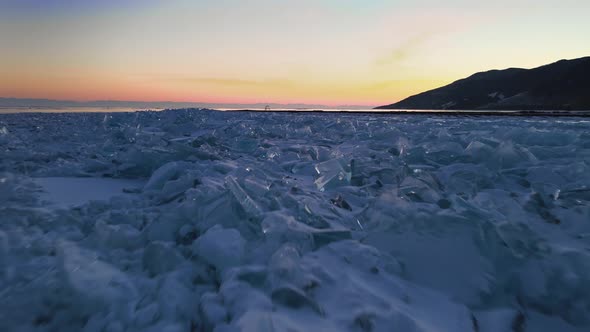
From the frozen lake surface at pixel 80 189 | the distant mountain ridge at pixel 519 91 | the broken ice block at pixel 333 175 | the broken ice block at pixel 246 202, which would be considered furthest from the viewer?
the distant mountain ridge at pixel 519 91

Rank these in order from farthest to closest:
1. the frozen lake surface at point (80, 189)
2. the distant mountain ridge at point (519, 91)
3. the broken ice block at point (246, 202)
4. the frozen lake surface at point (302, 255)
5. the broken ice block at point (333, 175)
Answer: the distant mountain ridge at point (519, 91) < the broken ice block at point (333, 175) < the frozen lake surface at point (80, 189) < the broken ice block at point (246, 202) < the frozen lake surface at point (302, 255)

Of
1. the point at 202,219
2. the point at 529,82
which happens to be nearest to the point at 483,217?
the point at 202,219

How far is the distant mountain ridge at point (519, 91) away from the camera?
51281 mm

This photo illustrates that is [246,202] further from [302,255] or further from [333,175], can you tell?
[333,175]

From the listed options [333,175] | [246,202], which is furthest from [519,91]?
[246,202]

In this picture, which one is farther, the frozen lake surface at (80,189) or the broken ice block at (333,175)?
the broken ice block at (333,175)

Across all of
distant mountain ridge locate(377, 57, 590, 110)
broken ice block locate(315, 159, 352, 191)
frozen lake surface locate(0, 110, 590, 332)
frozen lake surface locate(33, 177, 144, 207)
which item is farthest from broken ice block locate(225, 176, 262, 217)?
distant mountain ridge locate(377, 57, 590, 110)

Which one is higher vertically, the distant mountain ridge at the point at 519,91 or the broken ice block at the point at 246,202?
the distant mountain ridge at the point at 519,91

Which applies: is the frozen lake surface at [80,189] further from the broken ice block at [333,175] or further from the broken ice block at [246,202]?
the broken ice block at [333,175]

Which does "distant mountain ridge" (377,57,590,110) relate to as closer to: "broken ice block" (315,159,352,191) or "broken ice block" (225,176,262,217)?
"broken ice block" (315,159,352,191)

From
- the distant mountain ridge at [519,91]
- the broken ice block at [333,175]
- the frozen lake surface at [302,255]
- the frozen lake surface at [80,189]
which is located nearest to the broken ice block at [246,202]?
the frozen lake surface at [302,255]

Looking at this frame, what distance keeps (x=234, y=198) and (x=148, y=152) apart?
2.20m

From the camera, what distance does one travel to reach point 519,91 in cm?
6856

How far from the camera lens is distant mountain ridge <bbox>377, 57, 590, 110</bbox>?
168 feet
